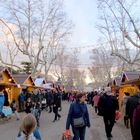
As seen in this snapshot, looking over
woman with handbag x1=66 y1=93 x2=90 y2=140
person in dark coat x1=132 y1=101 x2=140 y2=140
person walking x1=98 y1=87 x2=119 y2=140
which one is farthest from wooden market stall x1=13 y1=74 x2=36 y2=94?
person in dark coat x1=132 y1=101 x2=140 y2=140

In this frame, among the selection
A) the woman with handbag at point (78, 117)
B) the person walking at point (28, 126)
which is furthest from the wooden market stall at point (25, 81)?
the person walking at point (28, 126)

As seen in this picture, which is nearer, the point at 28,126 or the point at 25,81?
the point at 28,126

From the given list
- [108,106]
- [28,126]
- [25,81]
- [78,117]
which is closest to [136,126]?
[28,126]

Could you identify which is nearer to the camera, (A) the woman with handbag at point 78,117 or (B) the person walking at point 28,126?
(B) the person walking at point 28,126

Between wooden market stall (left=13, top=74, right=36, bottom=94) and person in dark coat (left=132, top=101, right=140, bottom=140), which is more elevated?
wooden market stall (left=13, top=74, right=36, bottom=94)

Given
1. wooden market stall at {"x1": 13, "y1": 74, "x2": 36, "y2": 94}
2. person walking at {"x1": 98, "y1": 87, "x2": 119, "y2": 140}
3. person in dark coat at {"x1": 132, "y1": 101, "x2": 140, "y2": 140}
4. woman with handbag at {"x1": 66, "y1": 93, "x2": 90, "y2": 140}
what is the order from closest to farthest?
person in dark coat at {"x1": 132, "y1": 101, "x2": 140, "y2": 140}
woman with handbag at {"x1": 66, "y1": 93, "x2": 90, "y2": 140}
person walking at {"x1": 98, "y1": 87, "x2": 119, "y2": 140}
wooden market stall at {"x1": 13, "y1": 74, "x2": 36, "y2": 94}

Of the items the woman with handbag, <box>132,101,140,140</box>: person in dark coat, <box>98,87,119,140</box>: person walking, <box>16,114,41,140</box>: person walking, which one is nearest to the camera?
<box>16,114,41,140</box>: person walking

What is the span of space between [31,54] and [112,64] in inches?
1800

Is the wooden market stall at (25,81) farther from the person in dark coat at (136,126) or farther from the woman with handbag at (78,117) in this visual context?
the person in dark coat at (136,126)

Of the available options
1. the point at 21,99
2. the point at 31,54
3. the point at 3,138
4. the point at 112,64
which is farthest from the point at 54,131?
the point at 112,64

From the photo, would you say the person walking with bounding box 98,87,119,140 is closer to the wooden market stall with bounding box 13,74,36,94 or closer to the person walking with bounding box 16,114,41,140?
the person walking with bounding box 16,114,41,140

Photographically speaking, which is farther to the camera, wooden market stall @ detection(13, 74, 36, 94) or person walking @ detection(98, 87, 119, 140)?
wooden market stall @ detection(13, 74, 36, 94)

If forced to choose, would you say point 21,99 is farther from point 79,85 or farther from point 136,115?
point 79,85

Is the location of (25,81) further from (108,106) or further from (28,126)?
(28,126)
